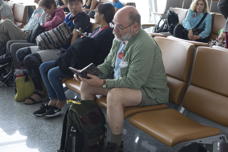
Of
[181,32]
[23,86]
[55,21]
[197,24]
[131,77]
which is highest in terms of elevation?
[55,21]

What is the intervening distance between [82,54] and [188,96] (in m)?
1.04

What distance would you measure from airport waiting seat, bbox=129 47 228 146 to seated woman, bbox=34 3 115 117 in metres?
0.95

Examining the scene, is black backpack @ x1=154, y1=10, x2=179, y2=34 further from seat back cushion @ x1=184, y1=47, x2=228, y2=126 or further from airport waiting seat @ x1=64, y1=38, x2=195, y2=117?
seat back cushion @ x1=184, y1=47, x2=228, y2=126

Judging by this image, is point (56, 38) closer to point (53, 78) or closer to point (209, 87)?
point (53, 78)

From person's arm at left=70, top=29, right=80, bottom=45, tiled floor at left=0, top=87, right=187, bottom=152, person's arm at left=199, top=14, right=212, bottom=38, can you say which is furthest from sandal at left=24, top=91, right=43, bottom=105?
person's arm at left=199, top=14, right=212, bottom=38

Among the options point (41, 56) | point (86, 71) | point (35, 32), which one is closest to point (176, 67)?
point (86, 71)

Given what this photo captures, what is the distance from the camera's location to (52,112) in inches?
125

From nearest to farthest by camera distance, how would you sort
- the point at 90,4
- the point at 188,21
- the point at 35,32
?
the point at 35,32
the point at 188,21
the point at 90,4

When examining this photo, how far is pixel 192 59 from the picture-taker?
2361 mm

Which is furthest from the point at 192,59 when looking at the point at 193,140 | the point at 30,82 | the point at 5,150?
the point at 30,82

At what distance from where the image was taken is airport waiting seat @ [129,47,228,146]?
193 centimetres

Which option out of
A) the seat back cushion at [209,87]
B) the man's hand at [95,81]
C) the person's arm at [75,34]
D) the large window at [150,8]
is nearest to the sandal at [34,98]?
the person's arm at [75,34]

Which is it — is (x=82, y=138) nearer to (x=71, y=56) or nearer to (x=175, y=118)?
(x=175, y=118)

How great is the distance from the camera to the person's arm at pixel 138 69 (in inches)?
88.0
